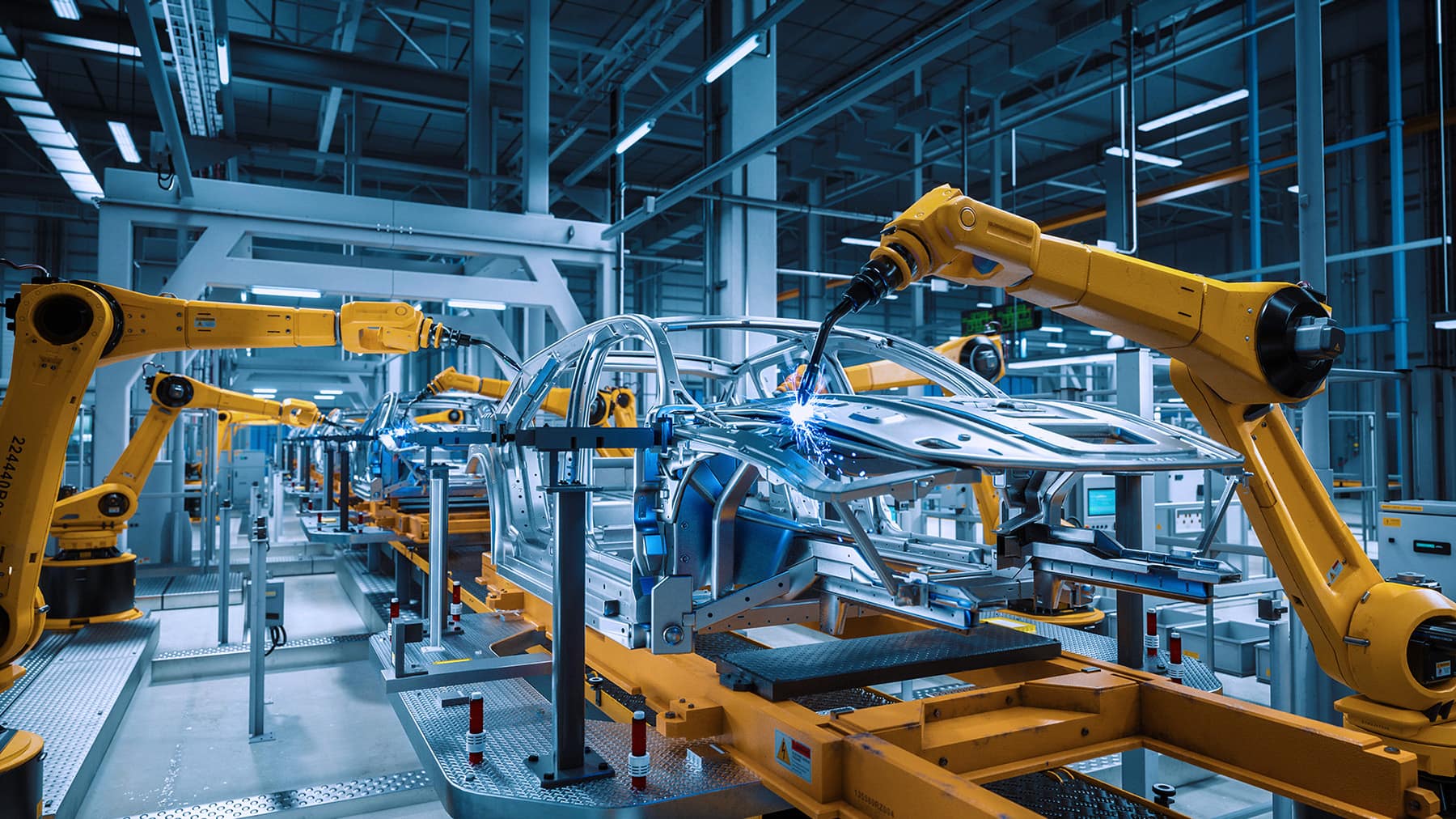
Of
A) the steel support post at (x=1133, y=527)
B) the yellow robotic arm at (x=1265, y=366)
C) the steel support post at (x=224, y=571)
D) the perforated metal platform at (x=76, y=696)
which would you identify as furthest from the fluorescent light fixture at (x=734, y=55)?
the perforated metal platform at (x=76, y=696)

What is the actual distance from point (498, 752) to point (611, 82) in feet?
41.6

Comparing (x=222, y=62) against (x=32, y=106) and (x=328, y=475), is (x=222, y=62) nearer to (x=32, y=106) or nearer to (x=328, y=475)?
(x=32, y=106)

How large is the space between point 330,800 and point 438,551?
1550 mm

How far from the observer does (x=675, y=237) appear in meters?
19.9

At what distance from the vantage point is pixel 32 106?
700 centimetres

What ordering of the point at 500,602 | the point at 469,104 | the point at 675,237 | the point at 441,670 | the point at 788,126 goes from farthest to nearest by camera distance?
the point at 675,237, the point at 469,104, the point at 788,126, the point at 500,602, the point at 441,670

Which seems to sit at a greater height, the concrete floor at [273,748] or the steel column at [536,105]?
the steel column at [536,105]

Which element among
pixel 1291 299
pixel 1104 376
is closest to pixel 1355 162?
pixel 1104 376

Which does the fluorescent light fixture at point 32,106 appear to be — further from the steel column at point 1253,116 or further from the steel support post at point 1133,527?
the steel column at point 1253,116

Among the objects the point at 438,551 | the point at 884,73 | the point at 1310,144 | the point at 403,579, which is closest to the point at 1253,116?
the point at 1310,144

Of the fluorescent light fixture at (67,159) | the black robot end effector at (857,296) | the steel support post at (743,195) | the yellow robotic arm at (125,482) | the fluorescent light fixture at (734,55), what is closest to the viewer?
the black robot end effector at (857,296)

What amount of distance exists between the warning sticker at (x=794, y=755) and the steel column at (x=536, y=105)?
366 inches

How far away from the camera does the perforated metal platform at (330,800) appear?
418cm

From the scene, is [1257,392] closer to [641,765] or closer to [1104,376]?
[641,765]
